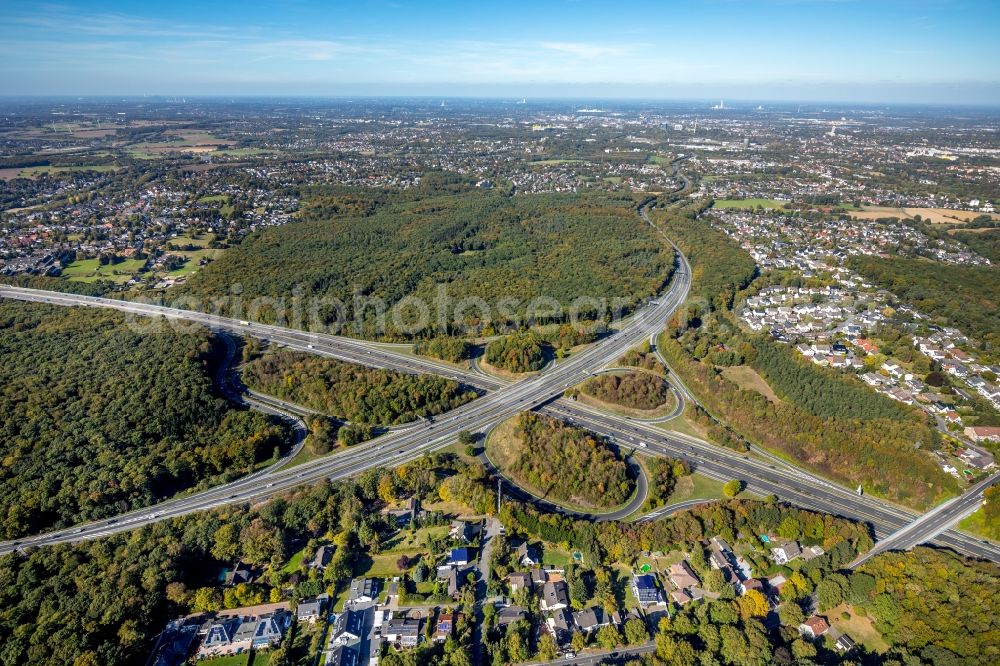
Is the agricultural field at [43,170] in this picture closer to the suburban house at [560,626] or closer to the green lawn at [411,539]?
the green lawn at [411,539]

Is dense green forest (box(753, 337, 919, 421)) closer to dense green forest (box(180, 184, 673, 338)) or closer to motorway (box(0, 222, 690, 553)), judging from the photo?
motorway (box(0, 222, 690, 553))

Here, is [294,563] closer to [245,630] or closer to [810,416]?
[245,630]

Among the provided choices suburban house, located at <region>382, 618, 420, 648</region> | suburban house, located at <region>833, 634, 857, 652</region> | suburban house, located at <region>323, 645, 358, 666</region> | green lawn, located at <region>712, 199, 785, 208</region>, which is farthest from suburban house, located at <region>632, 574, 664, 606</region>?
green lawn, located at <region>712, 199, 785, 208</region>

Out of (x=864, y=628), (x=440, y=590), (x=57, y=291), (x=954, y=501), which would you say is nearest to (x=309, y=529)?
(x=440, y=590)

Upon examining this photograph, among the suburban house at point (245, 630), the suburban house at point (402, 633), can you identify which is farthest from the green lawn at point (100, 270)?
the suburban house at point (402, 633)

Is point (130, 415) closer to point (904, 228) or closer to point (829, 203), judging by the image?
point (904, 228)

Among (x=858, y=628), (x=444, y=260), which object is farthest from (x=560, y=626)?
(x=444, y=260)
